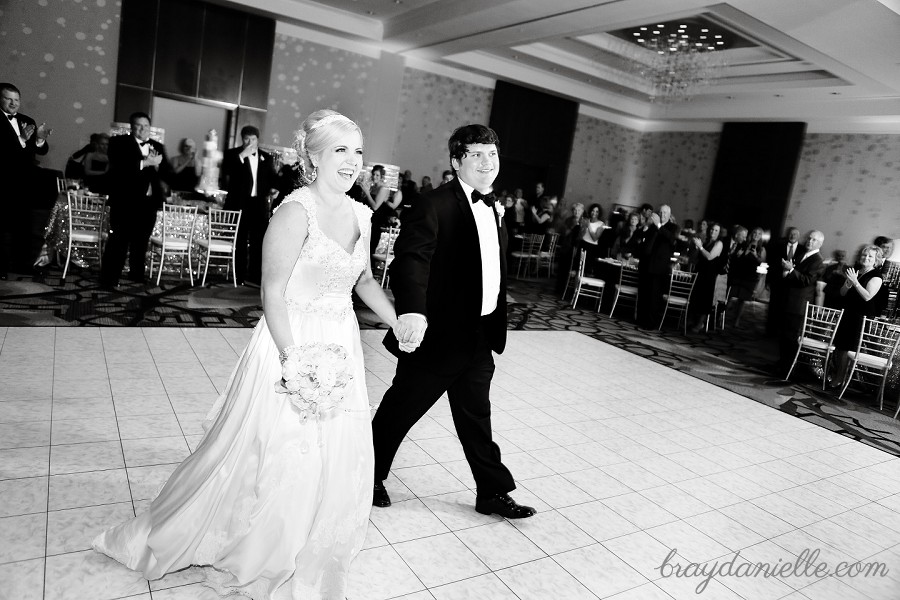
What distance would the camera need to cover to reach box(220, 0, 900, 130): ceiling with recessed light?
7.49 m

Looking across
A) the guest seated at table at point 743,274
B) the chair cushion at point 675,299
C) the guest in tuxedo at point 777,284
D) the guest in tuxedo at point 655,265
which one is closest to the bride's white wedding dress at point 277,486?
the guest in tuxedo at point 655,265

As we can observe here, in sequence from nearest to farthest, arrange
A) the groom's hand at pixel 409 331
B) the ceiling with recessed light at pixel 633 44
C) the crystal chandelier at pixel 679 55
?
the groom's hand at pixel 409 331 → the ceiling with recessed light at pixel 633 44 → the crystal chandelier at pixel 679 55

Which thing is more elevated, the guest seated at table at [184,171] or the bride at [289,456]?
the guest seated at table at [184,171]

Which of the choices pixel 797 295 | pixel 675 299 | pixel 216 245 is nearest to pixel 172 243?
pixel 216 245

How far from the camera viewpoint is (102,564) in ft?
6.82

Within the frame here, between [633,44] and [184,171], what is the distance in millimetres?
8035

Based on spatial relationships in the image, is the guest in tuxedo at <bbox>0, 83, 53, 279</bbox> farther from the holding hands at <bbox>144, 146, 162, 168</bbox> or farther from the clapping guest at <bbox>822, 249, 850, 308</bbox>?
the clapping guest at <bbox>822, 249, 850, 308</bbox>

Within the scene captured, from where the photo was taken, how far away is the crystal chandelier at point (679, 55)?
10148 millimetres

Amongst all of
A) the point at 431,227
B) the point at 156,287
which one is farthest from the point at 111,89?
the point at 431,227

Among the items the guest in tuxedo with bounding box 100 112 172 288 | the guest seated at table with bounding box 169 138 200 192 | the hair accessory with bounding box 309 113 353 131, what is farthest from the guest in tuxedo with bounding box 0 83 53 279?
the hair accessory with bounding box 309 113 353 131

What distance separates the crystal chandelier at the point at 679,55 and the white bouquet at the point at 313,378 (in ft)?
32.2

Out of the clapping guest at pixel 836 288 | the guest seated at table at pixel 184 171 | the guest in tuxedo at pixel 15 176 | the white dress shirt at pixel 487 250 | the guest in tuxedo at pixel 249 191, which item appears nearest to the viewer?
the white dress shirt at pixel 487 250

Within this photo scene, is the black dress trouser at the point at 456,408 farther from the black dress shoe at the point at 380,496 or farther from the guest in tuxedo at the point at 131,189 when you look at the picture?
the guest in tuxedo at the point at 131,189

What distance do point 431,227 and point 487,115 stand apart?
12185 mm
